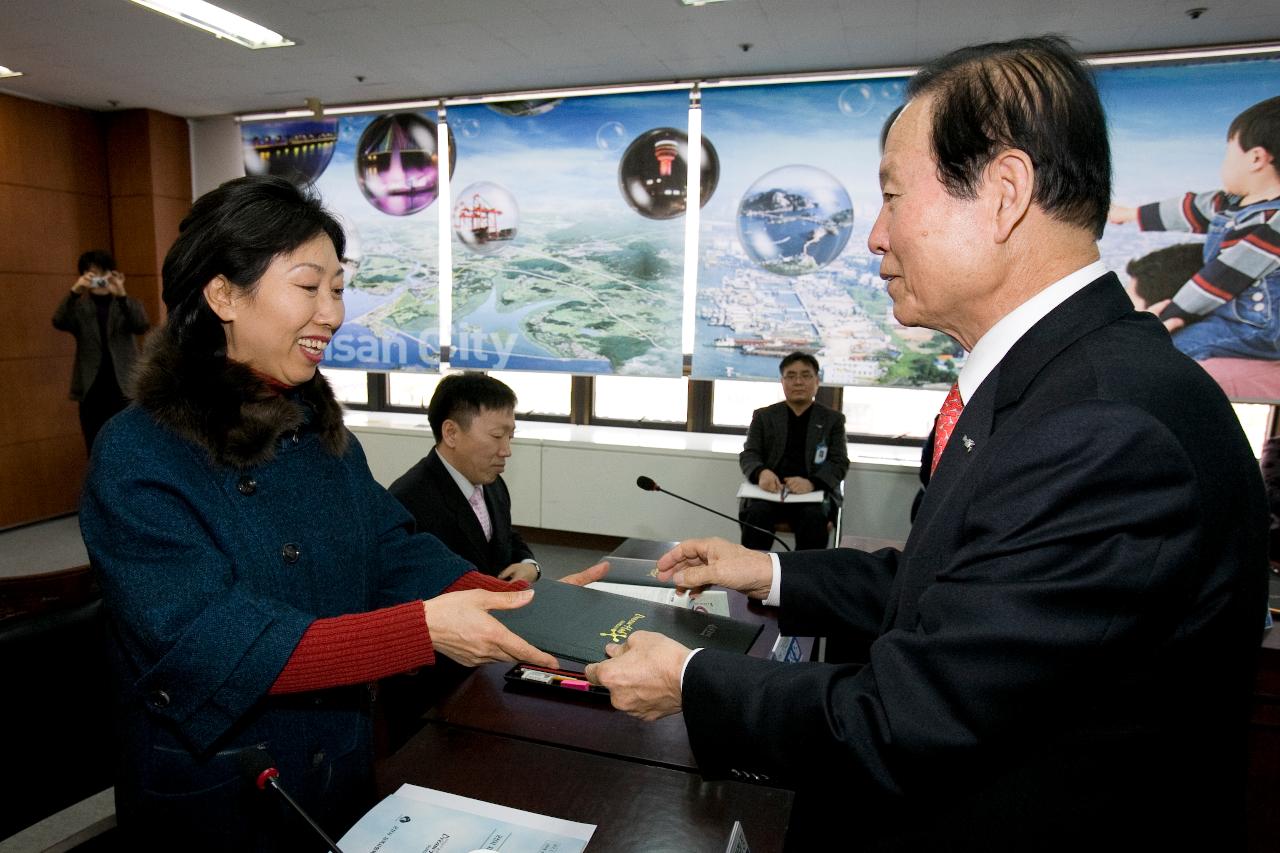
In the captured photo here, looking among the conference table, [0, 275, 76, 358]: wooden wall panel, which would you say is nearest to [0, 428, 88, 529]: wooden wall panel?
[0, 275, 76, 358]: wooden wall panel

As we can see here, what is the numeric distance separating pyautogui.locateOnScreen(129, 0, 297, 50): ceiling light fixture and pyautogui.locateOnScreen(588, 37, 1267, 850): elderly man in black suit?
4.23 metres

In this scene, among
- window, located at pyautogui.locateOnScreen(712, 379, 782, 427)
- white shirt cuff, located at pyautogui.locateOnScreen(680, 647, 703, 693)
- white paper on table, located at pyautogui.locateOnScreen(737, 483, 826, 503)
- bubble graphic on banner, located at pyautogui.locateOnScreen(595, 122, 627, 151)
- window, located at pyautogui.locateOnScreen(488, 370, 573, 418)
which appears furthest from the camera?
window, located at pyautogui.locateOnScreen(488, 370, 573, 418)

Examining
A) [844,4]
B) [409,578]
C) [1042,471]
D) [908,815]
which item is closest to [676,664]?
[908,815]

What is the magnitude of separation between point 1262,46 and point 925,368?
7.78 ft

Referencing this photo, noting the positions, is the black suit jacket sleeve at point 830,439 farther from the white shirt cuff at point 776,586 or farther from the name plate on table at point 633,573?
the white shirt cuff at point 776,586

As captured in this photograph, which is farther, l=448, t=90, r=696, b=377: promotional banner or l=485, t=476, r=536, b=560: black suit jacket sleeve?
l=448, t=90, r=696, b=377: promotional banner

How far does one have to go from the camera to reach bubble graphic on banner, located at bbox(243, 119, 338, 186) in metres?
5.72

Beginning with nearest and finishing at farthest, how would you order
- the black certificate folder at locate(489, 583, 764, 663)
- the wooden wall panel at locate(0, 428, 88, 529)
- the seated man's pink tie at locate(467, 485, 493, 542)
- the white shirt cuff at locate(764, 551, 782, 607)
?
the black certificate folder at locate(489, 583, 764, 663) → the white shirt cuff at locate(764, 551, 782, 607) → the seated man's pink tie at locate(467, 485, 493, 542) → the wooden wall panel at locate(0, 428, 88, 529)

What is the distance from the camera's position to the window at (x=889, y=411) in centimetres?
507

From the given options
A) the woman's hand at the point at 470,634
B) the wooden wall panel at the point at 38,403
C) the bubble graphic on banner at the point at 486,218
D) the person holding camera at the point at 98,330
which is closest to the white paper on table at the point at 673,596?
the woman's hand at the point at 470,634

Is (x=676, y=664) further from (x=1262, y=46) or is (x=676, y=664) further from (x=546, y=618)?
(x=1262, y=46)

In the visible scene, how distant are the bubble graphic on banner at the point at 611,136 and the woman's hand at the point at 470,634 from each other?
14.3 feet

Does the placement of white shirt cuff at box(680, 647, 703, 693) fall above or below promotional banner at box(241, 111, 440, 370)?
below

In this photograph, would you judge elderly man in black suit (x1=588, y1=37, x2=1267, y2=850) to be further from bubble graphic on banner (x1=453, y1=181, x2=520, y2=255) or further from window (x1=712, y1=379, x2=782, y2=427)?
bubble graphic on banner (x1=453, y1=181, x2=520, y2=255)
